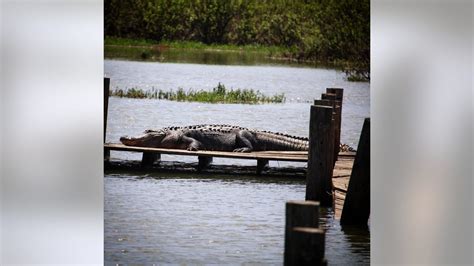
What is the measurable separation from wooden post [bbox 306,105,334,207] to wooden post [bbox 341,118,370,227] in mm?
156

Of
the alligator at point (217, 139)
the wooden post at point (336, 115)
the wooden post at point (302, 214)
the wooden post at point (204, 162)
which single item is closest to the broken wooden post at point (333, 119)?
the wooden post at point (336, 115)

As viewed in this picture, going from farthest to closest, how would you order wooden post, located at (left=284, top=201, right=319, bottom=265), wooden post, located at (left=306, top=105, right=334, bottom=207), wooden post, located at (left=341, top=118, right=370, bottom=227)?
wooden post, located at (left=306, top=105, right=334, bottom=207) → wooden post, located at (left=341, top=118, right=370, bottom=227) → wooden post, located at (left=284, top=201, right=319, bottom=265)

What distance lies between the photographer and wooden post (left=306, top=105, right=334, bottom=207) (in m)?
4.92

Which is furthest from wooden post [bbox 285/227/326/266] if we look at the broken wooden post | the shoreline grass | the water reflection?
the shoreline grass

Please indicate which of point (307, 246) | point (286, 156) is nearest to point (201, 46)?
point (286, 156)

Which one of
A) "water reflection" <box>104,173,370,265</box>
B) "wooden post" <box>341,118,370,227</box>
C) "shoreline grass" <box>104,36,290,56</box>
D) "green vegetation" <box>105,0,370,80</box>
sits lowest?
"water reflection" <box>104,173,370,265</box>

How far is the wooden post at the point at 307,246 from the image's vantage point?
3.65 metres

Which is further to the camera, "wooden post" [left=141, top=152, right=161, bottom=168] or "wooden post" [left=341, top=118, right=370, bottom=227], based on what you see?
"wooden post" [left=141, top=152, right=161, bottom=168]

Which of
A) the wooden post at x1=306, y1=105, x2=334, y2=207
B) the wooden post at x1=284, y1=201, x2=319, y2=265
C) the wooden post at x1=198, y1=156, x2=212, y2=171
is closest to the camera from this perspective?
the wooden post at x1=284, y1=201, x2=319, y2=265

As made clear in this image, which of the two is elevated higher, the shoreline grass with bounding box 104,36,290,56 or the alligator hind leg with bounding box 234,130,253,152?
the shoreline grass with bounding box 104,36,290,56

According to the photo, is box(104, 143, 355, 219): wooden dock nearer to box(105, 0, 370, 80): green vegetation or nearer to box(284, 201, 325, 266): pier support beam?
box(105, 0, 370, 80): green vegetation

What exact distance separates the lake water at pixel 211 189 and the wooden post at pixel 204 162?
49 millimetres
